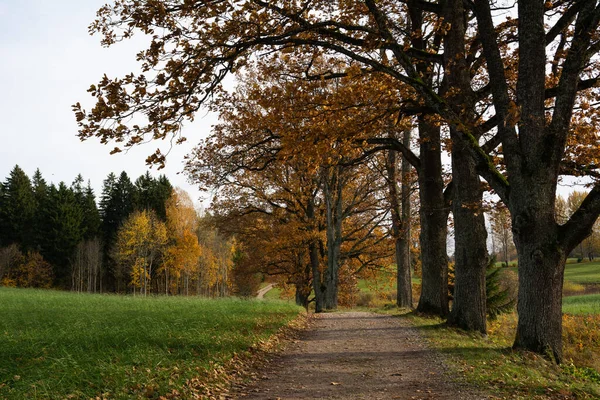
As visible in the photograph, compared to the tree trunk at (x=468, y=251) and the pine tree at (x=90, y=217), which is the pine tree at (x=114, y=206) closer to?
the pine tree at (x=90, y=217)

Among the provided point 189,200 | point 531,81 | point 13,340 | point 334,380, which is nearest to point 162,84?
point 13,340

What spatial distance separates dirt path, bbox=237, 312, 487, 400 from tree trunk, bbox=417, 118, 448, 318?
8.69 ft

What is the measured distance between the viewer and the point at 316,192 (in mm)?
24391

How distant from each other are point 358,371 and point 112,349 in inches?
145

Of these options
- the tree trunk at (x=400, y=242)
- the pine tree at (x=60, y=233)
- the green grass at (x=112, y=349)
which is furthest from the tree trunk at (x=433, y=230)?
the pine tree at (x=60, y=233)

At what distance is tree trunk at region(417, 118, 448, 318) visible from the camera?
1283cm

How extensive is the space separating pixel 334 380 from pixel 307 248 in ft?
65.3

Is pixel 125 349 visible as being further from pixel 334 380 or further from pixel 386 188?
pixel 386 188

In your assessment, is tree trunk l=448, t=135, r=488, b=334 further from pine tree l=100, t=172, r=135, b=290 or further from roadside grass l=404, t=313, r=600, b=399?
pine tree l=100, t=172, r=135, b=290

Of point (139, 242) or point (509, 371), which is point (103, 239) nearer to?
point (139, 242)

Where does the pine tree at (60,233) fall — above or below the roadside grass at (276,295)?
above

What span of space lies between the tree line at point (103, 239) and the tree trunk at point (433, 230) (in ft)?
112

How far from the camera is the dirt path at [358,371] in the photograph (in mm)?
5684

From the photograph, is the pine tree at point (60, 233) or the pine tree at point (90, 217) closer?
the pine tree at point (60, 233)
